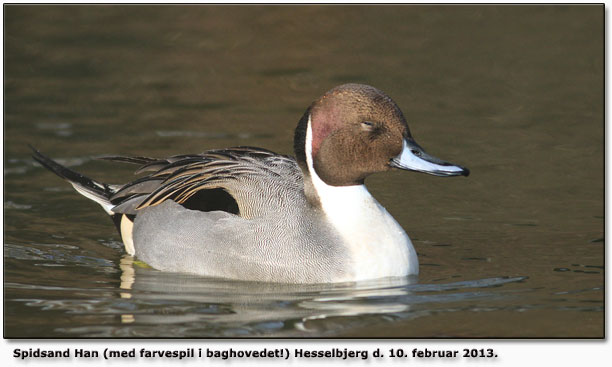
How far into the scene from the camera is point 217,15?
48.5 ft

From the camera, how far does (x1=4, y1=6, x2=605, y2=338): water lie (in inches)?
242

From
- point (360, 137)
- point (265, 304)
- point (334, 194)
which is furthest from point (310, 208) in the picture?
point (265, 304)

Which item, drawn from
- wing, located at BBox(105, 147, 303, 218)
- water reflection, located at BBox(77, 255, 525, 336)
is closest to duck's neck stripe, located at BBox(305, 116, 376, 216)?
wing, located at BBox(105, 147, 303, 218)

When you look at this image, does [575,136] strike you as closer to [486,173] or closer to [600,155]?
[600,155]

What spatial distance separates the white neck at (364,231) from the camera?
21.4 feet

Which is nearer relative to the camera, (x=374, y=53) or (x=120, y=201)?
(x=120, y=201)

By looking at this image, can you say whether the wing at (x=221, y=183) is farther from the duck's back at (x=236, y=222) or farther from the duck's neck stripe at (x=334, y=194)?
the duck's neck stripe at (x=334, y=194)

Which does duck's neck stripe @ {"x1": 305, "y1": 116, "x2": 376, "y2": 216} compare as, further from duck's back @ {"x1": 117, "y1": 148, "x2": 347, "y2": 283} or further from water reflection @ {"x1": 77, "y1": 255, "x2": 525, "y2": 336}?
water reflection @ {"x1": 77, "y1": 255, "x2": 525, "y2": 336}

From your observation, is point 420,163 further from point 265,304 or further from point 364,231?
point 265,304

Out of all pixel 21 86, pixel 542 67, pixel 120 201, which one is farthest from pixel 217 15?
pixel 120 201

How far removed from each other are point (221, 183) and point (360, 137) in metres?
1.05

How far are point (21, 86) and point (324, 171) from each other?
6226mm

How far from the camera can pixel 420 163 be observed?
6406mm

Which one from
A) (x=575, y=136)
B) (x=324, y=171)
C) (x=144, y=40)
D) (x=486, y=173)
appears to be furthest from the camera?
(x=144, y=40)
